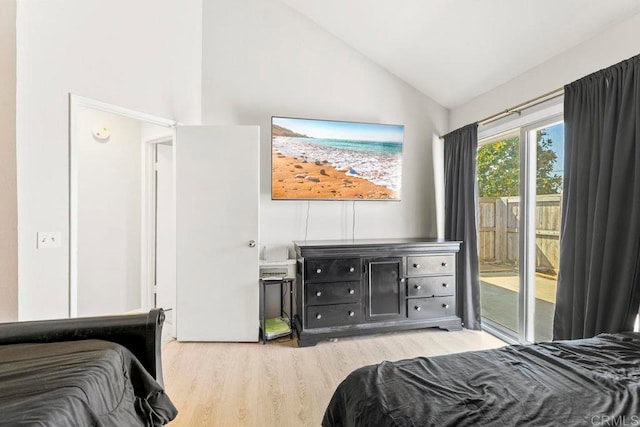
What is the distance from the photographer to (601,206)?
1851 millimetres

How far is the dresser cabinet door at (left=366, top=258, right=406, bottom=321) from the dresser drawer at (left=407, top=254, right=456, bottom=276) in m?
0.13

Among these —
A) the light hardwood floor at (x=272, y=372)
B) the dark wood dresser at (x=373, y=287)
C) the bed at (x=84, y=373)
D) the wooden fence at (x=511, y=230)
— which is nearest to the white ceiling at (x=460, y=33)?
the wooden fence at (x=511, y=230)

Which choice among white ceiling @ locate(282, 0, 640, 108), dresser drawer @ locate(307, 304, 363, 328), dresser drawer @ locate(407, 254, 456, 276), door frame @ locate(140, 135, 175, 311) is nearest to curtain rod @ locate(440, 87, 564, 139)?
white ceiling @ locate(282, 0, 640, 108)

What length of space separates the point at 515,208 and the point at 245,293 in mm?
2666

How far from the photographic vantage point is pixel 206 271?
9.21 feet

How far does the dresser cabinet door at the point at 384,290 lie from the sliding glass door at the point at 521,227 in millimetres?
967

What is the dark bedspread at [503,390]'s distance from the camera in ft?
2.92

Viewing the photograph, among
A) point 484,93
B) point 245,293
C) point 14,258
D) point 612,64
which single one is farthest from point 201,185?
point 612,64

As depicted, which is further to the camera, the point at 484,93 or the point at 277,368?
the point at 484,93

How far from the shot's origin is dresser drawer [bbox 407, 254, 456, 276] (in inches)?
117

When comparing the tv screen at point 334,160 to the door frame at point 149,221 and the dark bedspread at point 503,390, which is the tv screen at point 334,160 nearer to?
the door frame at point 149,221

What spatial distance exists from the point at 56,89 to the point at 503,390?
9.71 feet

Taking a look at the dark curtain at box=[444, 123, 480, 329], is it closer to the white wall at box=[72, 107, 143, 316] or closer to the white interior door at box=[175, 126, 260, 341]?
the white interior door at box=[175, 126, 260, 341]

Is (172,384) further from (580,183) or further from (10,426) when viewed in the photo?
(580,183)
